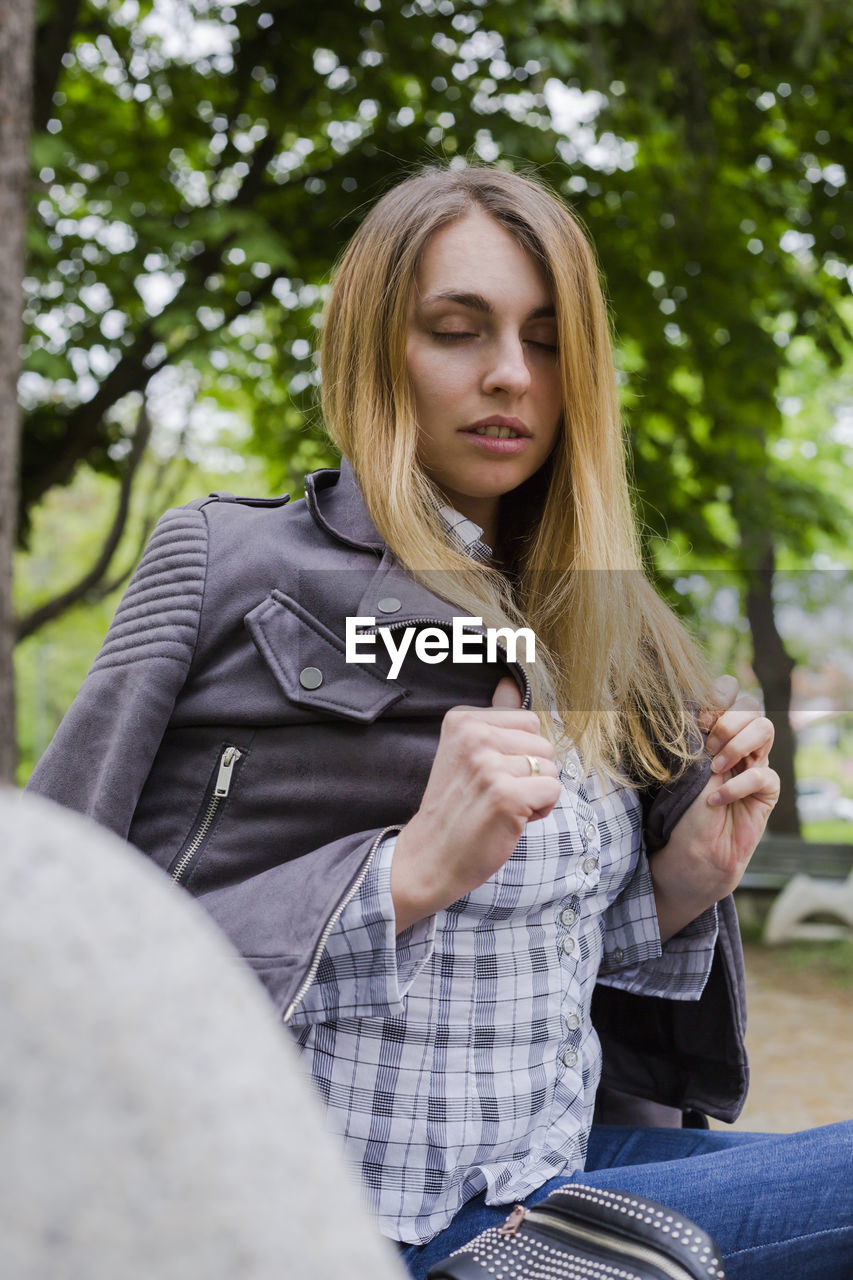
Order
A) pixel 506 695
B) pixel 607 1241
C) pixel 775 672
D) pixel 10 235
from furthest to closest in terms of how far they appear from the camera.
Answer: pixel 775 672, pixel 10 235, pixel 506 695, pixel 607 1241

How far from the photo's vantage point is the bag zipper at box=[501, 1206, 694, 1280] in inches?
48.3

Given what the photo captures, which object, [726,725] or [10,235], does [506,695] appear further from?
[10,235]

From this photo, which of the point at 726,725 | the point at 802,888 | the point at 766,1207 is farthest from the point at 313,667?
the point at 802,888

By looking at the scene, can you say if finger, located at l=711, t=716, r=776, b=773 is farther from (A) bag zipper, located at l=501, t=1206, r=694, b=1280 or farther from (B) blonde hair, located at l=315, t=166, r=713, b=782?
(A) bag zipper, located at l=501, t=1206, r=694, b=1280

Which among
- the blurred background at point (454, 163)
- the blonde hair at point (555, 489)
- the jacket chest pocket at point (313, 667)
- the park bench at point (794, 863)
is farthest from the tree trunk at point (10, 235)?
the park bench at point (794, 863)

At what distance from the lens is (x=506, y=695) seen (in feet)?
5.35

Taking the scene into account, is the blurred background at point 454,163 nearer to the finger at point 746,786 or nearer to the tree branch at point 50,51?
the tree branch at point 50,51

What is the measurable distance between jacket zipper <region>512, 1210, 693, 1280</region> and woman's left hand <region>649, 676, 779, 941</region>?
0.59 m

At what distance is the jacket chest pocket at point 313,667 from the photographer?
1.54 metres

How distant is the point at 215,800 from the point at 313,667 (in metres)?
0.20

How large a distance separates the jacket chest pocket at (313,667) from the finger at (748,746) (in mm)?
479

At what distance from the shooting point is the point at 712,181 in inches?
266

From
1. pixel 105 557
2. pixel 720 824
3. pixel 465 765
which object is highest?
pixel 105 557

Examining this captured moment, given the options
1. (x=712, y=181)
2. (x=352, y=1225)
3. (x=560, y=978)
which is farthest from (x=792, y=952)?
(x=352, y=1225)
